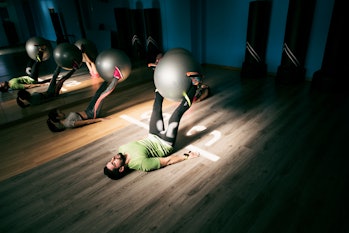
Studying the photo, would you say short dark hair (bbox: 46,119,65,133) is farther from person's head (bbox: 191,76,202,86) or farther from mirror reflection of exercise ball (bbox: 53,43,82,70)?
person's head (bbox: 191,76,202,86)

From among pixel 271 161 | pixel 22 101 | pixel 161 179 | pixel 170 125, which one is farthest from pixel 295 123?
pixel 22 101

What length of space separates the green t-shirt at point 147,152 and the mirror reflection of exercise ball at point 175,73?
0.54 m

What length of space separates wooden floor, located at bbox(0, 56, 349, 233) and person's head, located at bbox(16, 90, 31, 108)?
35cm

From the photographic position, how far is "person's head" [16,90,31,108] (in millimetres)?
3395

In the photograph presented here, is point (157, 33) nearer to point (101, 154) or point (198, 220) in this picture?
point (101, 154)

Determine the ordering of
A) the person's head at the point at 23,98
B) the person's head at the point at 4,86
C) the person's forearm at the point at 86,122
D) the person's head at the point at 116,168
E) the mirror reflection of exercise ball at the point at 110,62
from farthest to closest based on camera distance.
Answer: the person's head at the point at 4,86
the person's head at the point at 23,98
the person's forearm at the point at 86,122
the mirror reflection of exercise ball at the point at 110,62
the person's head at the point at 116,168

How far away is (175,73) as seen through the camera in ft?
6.64

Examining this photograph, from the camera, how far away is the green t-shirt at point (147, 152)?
2.11 meters

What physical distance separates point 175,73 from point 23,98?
9.01ft

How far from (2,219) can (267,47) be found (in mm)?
4958

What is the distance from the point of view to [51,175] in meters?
2.26

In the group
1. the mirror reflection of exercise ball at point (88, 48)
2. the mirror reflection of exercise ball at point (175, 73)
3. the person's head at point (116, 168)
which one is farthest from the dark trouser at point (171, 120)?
the mirror reflection of exercise ball at point (88, 48)

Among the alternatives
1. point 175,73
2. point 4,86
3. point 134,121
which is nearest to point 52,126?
point 134,121

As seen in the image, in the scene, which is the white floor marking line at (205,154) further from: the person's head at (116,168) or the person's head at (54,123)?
the person's head at (54,123)
